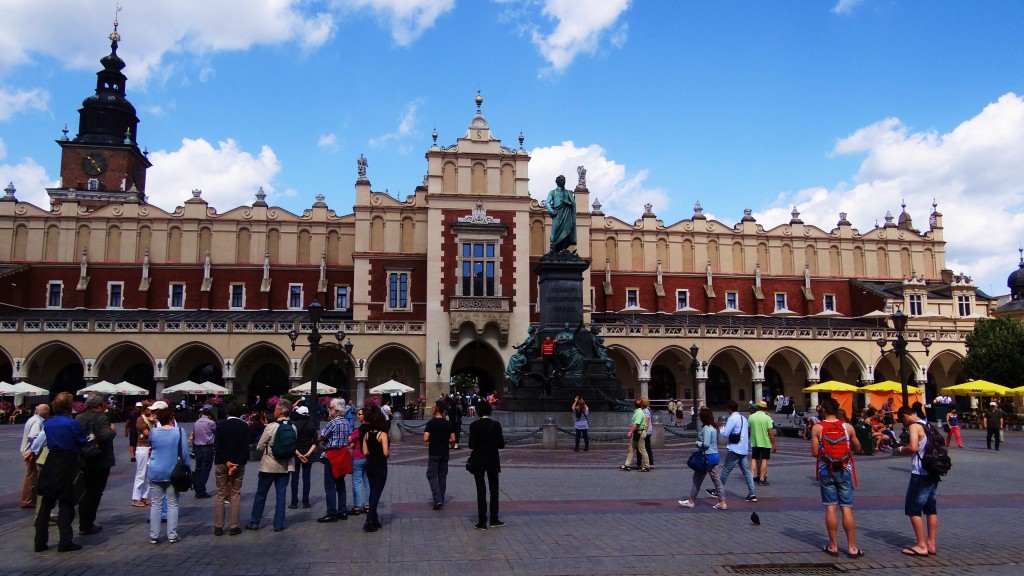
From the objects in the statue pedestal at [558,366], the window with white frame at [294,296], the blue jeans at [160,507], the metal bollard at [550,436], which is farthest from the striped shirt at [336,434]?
the window with white frame at [294,296]

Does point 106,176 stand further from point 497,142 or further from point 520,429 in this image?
point 520,429

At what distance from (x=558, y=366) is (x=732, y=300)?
32.0 m

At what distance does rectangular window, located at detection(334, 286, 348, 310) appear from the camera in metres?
49.9

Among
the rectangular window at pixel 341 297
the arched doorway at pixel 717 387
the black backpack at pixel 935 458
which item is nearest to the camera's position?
the black backpack at pixel 935 458

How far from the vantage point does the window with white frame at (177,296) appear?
49.1 meters

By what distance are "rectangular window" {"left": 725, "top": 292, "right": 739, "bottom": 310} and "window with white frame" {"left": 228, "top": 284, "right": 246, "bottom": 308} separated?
3235cm

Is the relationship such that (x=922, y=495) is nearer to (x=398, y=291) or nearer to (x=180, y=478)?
(x=180, y=478)

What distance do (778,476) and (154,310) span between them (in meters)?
42.9

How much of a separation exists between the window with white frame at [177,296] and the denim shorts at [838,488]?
47173mm

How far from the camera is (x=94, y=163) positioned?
209ft

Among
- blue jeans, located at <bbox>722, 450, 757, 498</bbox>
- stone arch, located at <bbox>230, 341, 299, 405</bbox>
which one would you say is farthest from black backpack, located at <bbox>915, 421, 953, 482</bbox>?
stone arch, located at <bbox>230, 341, 299, 405</bbox>

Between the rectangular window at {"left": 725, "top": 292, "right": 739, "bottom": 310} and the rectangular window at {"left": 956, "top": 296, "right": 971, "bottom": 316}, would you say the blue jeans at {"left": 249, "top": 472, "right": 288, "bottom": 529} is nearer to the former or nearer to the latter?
the rectangular window at {"left": 725, "top": 292, "right": 739, "bottom": 310}

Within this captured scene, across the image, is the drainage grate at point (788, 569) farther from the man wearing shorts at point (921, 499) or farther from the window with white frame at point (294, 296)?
the window with white frame at point (294, 296)

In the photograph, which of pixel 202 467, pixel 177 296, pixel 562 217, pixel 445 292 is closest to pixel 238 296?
pixel 177 296
